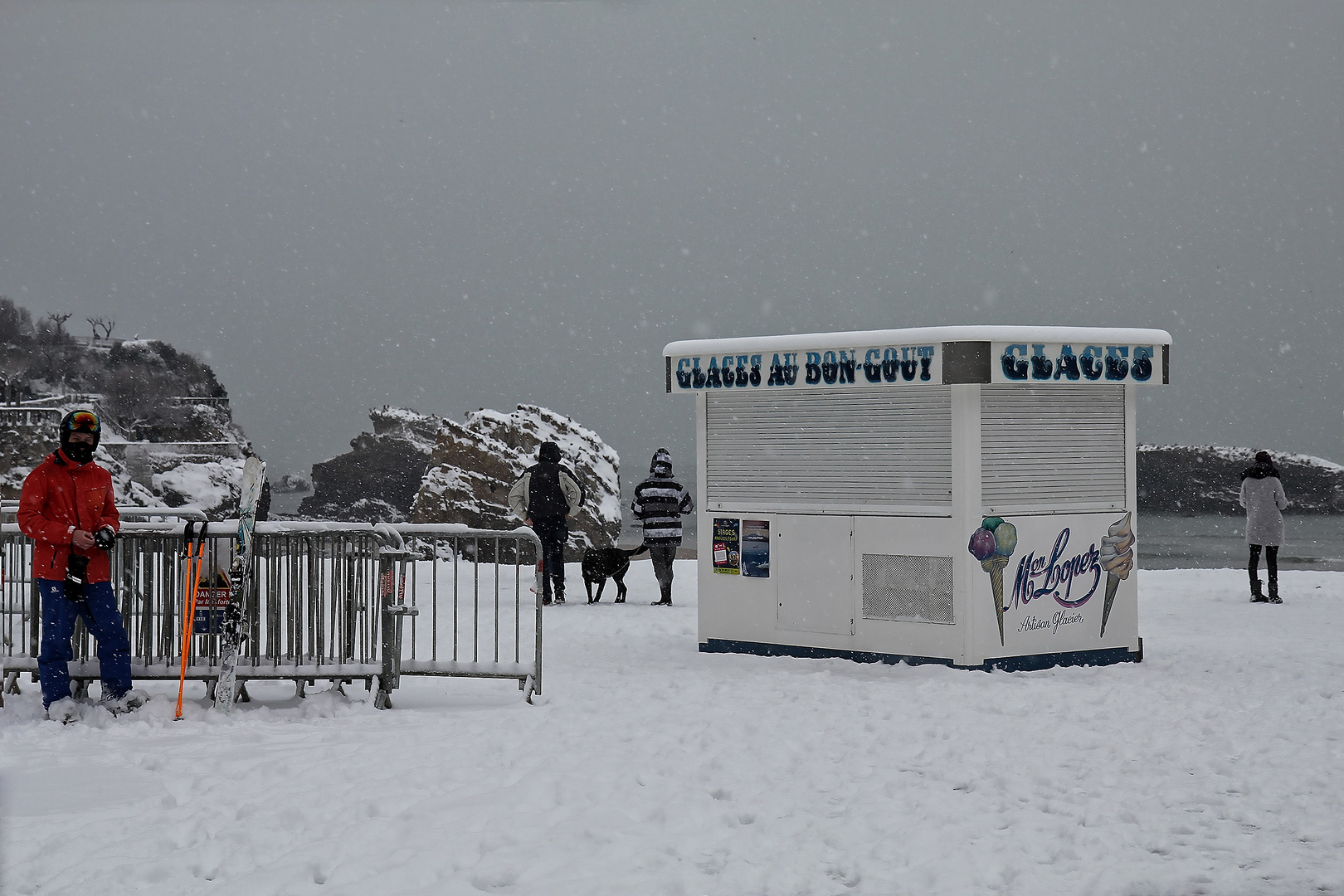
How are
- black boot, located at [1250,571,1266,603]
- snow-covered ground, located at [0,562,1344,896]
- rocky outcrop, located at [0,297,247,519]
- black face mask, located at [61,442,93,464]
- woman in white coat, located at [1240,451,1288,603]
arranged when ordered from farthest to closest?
rocky outcrop, located at [0,297,247,519] → woman in white coat, located at [1240,451,1288,603] → black boot, located at [1250,571,1266,603] → black face mask, located at [61,442,93,464] → snow-covered ground, located at [0,562,1344,896]

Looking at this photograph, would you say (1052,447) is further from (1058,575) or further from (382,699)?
(382,699)

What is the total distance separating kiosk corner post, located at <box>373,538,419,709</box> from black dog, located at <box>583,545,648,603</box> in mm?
7546

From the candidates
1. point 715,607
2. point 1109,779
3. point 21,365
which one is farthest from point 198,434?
point 1109,779

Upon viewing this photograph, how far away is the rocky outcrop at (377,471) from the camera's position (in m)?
120

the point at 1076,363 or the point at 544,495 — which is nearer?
the point at 1076,363

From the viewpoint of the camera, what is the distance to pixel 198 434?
89812 millimetres

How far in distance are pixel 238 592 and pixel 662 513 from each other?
798cm

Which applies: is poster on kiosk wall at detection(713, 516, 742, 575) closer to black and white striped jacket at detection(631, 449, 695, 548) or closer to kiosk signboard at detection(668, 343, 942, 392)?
kiosk signboard at detection(668, 343, 942, 392)

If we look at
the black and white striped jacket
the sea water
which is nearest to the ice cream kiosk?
the black and white striped jacket

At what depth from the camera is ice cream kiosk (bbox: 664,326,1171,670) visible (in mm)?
9992

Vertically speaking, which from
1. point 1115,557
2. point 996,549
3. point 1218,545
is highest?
point 996,549

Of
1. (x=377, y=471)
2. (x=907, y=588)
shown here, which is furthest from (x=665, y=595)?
(x=377, y=471)

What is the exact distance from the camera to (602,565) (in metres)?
15.7

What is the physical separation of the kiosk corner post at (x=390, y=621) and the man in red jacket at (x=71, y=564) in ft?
5.11
